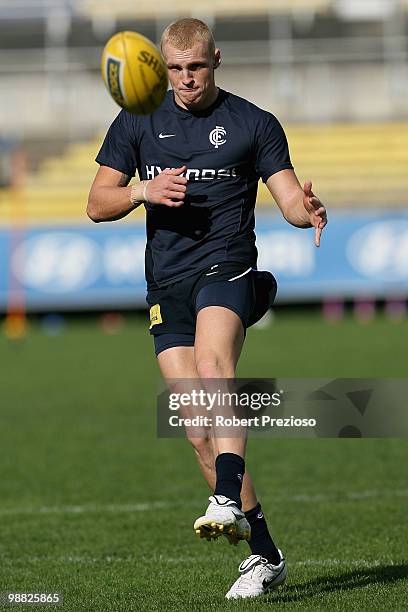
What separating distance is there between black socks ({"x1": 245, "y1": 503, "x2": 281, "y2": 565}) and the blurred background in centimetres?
1819

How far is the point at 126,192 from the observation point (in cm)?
566

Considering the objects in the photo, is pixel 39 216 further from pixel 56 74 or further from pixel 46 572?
pixel 46 572

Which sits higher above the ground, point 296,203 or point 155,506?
point 296,203

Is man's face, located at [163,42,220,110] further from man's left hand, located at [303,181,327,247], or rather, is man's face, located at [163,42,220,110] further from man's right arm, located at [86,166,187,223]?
man's left hand, located at [303,181,327,247]

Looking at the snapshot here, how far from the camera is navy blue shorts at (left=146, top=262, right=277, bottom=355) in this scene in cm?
562

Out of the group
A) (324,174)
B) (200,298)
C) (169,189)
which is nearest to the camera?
(169,189)

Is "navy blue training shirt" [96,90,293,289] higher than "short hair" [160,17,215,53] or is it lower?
lower

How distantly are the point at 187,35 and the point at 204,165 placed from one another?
0.58m

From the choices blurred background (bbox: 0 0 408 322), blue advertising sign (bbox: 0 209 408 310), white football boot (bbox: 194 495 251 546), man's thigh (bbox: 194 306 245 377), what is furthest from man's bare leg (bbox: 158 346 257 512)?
blue advertising sign (bbox: 0 209 408 310)

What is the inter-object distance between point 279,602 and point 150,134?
215 cm

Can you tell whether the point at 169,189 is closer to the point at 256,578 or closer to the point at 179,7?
the point at 256,578

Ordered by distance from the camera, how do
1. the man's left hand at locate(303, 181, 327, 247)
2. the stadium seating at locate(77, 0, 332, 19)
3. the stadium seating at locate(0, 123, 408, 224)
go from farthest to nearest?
1. the stadium seating at locate(77, 0, 332, 19)
2. the stadium seating at locate(0, 123, 408, 224)
3. the man's left hand at locate(303, 181, 327, 247)

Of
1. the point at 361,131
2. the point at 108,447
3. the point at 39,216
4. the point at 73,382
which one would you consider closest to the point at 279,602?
the point at 108,447

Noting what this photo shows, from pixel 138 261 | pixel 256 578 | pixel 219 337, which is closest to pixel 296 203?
pixel 219 337
